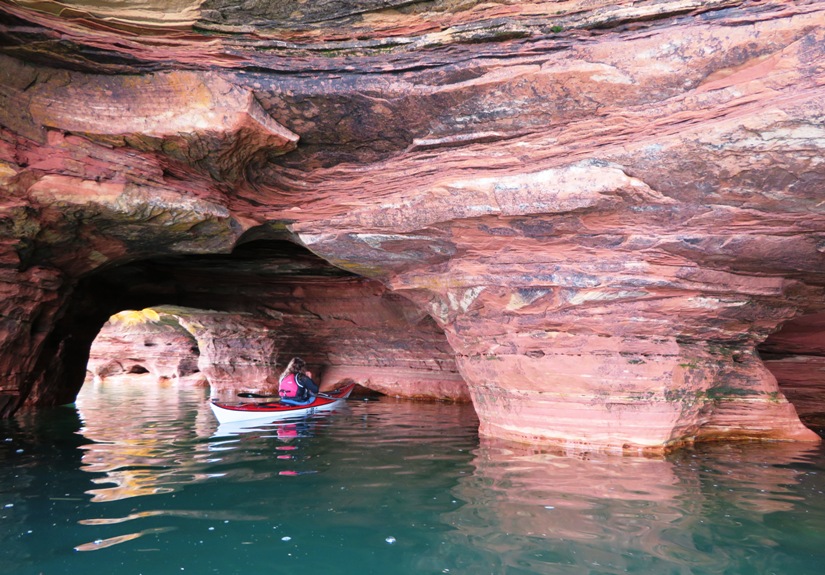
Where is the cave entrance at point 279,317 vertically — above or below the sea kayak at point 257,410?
above

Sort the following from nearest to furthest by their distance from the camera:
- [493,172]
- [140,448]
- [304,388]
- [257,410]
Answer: [493,172] → [140,448] → [257,410] → [304,388]

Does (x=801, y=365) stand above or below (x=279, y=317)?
below

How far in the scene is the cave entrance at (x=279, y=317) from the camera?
15.5 metres

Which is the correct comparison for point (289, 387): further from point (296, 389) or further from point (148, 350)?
point (148, 350)

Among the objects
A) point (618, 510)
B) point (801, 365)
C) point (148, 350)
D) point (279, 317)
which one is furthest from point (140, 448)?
point (148, 350)

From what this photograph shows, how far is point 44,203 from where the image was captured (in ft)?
27.5

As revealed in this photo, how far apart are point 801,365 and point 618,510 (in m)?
9.55

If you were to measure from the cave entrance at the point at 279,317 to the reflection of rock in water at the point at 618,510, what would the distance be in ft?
28.4

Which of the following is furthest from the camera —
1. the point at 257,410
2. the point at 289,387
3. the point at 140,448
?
the point at 289,387

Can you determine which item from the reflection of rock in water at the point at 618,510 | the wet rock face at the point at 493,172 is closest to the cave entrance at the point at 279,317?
the wet rock face at the point at 493,172

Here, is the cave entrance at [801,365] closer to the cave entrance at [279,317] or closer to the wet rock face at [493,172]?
the wet rock face at [493,172]

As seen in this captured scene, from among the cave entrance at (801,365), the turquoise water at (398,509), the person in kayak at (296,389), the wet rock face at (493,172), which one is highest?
the wet rock face at (493,172)

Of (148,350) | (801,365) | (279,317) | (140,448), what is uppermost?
(279,317)

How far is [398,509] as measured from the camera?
6035 millimetres
